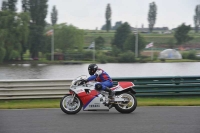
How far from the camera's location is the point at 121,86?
10102 mm

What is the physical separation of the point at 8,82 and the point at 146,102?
16.0ft

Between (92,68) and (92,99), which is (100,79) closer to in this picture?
(92,68)

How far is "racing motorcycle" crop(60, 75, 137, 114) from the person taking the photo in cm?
998

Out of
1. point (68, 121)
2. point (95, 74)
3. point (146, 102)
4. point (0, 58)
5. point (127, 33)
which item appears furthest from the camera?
point (127, 33)

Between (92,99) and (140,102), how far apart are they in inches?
120

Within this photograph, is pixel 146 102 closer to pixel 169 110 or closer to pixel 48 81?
pixel 169 110

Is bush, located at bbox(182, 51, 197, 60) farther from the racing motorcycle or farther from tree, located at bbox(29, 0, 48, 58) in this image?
tree, located at bbox(29, 0, 48, 58)

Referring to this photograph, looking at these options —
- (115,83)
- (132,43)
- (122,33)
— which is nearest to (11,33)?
(132,43)

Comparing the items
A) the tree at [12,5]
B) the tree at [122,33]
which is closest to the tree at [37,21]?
the tree at [12,5]

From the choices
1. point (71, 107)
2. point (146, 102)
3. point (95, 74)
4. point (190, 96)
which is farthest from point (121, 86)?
point (190, 96)

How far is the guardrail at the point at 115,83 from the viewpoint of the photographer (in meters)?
12.8

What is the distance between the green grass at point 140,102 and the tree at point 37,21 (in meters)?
21.5

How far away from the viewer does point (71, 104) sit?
10.1 metres

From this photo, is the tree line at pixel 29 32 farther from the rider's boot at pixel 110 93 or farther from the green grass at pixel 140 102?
the rider's boot at pixel 110 93
